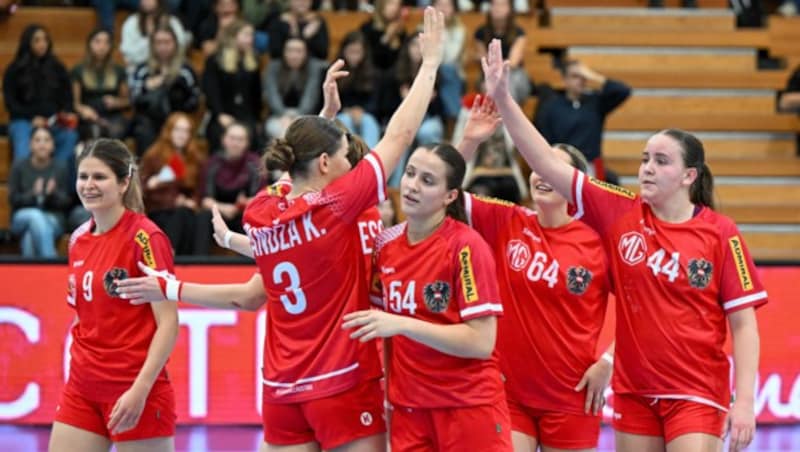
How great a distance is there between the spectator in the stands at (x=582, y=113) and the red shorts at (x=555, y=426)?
6251 mm

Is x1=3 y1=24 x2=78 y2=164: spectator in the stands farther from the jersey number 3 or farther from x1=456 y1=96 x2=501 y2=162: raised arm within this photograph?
the jersey number 3

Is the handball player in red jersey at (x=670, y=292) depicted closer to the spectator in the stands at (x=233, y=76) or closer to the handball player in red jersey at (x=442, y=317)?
the handball player in red jersey at (x=442, y=317)

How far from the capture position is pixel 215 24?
42.3 ft

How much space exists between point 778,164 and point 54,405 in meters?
7.60

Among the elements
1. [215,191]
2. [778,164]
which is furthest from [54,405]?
[778,164]

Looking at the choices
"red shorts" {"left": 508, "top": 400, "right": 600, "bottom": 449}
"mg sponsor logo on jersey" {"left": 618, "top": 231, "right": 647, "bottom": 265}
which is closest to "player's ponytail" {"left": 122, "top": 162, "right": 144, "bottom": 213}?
"red shorts" {"left": 508, "top": 400, "right": 600, "bottom": 449}

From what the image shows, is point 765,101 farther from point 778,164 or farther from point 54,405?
point 54,405

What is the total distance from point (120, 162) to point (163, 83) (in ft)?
21.7

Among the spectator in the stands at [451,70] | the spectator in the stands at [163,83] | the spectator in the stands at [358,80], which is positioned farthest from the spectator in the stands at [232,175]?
→ the spectator in the stands at [451,70]

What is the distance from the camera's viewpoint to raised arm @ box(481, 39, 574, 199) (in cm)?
502

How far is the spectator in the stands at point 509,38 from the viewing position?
39.8 feet

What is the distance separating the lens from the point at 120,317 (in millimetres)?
5426

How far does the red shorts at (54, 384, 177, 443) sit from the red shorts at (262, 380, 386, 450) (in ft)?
1.80

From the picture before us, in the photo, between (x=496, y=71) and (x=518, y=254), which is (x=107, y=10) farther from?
(x=496, y=71)
